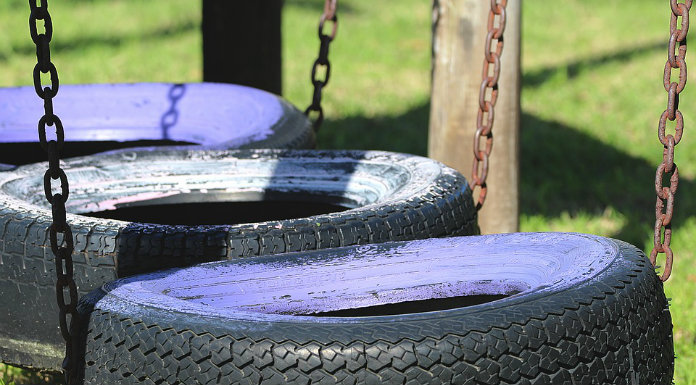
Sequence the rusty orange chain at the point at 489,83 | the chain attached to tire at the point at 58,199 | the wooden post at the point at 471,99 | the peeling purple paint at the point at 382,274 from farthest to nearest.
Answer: the wooden post at the point at 471,99 → the rusty orange chain at the point at 489,83 → the peeling purple paint at the point at 382,274 → the chain attached to tire at the point at 58,199

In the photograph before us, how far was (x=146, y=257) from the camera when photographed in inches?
90.0

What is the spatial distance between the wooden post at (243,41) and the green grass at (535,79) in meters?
0.96

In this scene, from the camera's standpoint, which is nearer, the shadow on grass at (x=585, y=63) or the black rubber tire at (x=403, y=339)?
the black rubber tire at (x=403, y=339)

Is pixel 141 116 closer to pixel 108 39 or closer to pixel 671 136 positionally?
pixel 671 136

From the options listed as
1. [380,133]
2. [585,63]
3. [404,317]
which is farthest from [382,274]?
[585,63]

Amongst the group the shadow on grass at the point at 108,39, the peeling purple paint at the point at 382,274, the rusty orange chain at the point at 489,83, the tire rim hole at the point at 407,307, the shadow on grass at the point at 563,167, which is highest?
the rusty orange chain at the point at 489,83

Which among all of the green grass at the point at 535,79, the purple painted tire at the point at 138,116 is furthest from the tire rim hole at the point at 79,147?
the green grass at the point at 535,79

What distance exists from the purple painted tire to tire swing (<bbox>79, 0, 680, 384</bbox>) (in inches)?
65.6

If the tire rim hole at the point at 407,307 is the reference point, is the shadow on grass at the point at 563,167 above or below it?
below

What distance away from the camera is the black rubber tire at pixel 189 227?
7.53 feet

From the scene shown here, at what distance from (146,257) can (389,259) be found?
58cm

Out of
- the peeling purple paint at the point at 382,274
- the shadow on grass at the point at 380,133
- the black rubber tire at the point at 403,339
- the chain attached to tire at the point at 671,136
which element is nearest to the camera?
the black rubber tire at the point at 403,339

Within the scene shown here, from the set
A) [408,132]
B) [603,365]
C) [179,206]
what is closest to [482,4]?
[179,206]

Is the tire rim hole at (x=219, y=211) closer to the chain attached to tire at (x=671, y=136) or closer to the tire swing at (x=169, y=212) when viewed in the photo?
the tire swing at (x=169, y=212)
